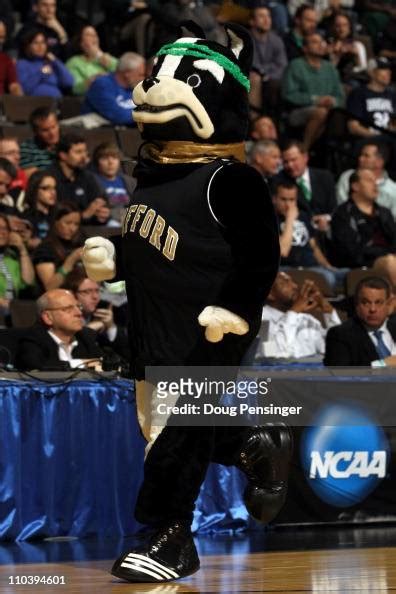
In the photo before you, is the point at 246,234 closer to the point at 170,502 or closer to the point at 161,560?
the point at 170,502

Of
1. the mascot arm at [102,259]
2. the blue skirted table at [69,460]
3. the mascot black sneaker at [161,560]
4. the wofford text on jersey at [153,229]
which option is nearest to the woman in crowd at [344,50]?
the blue skirted table at [69,460]

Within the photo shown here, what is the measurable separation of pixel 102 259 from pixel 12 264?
14.5ft

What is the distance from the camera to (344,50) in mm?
15047

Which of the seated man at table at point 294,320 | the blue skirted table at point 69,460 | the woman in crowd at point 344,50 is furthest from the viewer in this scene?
the woman in crowd at point 344,50

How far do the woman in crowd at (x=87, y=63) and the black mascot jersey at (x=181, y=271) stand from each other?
7.91 metres

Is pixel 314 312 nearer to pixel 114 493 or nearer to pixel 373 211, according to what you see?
pixel 373 211

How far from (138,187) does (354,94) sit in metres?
8.94

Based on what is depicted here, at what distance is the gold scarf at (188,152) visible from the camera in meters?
A: 5.17

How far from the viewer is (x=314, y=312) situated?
968 centimetres

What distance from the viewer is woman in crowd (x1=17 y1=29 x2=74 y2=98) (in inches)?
489

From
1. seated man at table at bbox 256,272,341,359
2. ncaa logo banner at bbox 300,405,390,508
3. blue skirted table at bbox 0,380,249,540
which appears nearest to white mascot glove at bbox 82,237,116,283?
blue skirted table at bbox 0,380,249,540

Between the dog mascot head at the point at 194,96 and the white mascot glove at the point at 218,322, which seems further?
the dog mascot head at the point at 194,96

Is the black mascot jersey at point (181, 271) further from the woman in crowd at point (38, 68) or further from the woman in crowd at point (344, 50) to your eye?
the woman in crowd at point (344, 50)

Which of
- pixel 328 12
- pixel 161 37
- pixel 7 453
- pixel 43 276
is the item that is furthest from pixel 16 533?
pixel 328 12
